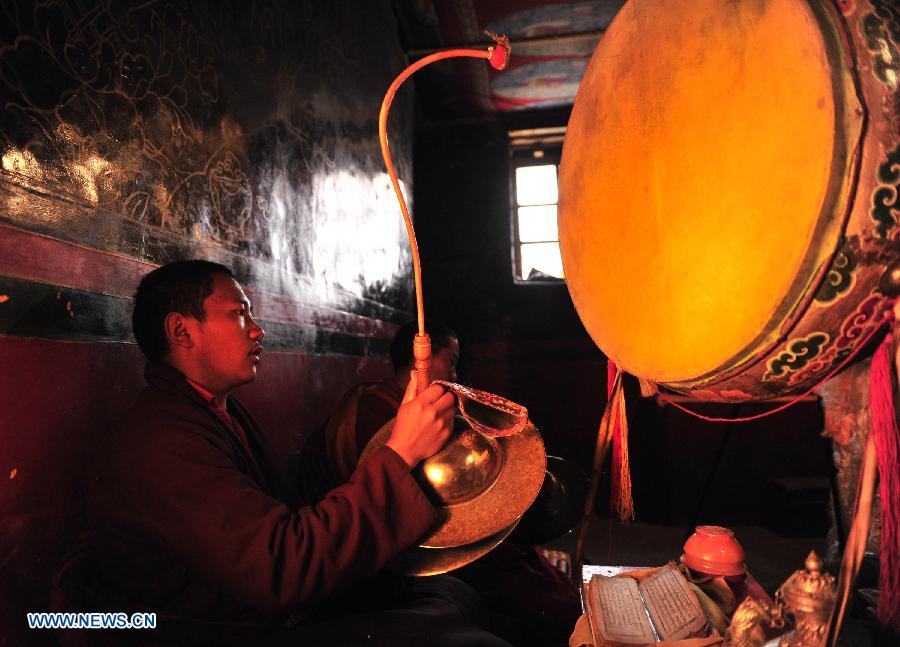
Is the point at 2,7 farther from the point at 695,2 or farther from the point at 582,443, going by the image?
the point at 582,443

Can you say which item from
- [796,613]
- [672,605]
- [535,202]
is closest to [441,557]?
[672,605]

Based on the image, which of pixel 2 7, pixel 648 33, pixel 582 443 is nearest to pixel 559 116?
pixel 582 443

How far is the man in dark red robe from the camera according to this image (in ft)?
3.44

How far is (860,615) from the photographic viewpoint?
1.24 m

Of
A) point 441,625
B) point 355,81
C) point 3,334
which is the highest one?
point 355,81

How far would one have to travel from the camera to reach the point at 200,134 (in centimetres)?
209

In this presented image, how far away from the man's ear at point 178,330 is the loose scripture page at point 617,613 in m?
1.09

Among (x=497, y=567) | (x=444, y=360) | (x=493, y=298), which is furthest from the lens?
(x=493, y=298)

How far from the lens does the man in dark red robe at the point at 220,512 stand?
1048 millimetres

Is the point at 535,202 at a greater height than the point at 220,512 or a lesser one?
greater

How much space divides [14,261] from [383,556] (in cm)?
102

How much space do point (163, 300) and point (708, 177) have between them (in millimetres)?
1190

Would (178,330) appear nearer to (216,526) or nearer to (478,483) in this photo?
(216,526)

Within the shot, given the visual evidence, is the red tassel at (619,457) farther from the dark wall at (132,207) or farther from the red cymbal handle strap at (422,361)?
the dark wall at (132,207)
